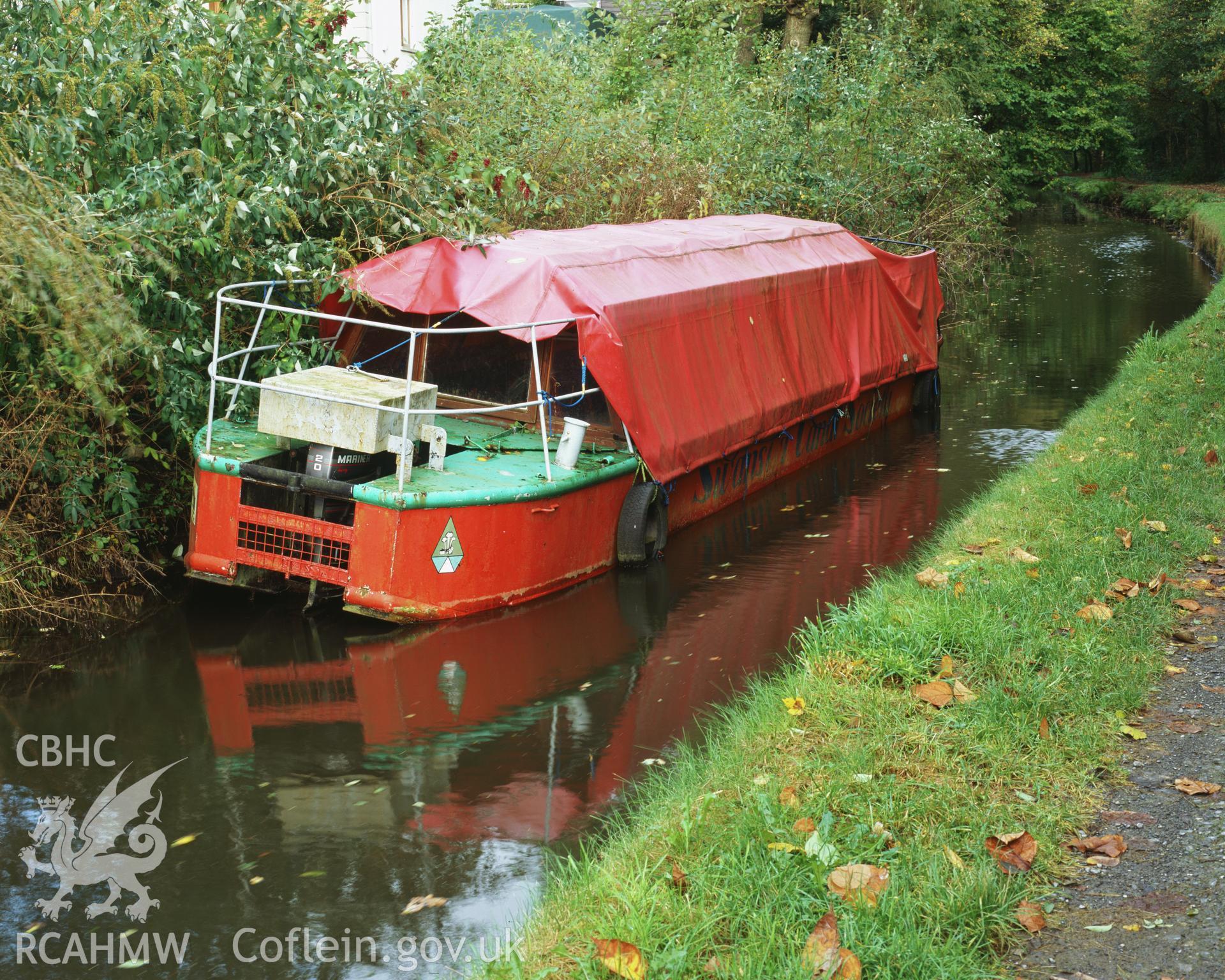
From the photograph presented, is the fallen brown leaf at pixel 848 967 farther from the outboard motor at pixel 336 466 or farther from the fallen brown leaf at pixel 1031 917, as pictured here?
the outboard motor at pixel 336 466

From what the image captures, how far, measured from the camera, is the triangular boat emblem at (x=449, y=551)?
9.44 metres

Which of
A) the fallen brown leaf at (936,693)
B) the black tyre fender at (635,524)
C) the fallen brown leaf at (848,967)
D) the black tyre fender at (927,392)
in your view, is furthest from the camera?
the black tyre fender at (927,392)

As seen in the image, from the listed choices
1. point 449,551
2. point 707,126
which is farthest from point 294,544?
point 707,126

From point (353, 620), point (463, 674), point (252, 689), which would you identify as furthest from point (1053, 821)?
point (353, 620)

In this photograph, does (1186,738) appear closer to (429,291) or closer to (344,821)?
(344,821)

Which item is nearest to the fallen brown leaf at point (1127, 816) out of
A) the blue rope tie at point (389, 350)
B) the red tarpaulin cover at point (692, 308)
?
the red tarpaulin cover at point (692, 308)

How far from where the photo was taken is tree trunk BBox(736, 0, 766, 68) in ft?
96.9

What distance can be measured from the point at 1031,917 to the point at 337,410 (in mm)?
6367

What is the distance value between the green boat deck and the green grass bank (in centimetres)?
222

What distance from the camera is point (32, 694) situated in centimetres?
867

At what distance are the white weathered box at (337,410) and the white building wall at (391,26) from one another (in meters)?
19.4

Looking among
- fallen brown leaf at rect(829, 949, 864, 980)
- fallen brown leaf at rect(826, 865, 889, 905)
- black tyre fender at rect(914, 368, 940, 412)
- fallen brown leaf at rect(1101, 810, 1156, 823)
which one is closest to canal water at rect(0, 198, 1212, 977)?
fallen brown leaf at rect(826, 865, 889, 905)

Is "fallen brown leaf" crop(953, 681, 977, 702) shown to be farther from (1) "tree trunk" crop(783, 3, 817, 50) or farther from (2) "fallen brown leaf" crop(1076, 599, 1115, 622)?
(1) "tree trunk" crop(783, 3, 817, 50)

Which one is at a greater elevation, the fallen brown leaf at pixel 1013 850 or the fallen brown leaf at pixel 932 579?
the fallen brown leaf at pixel 932 579
